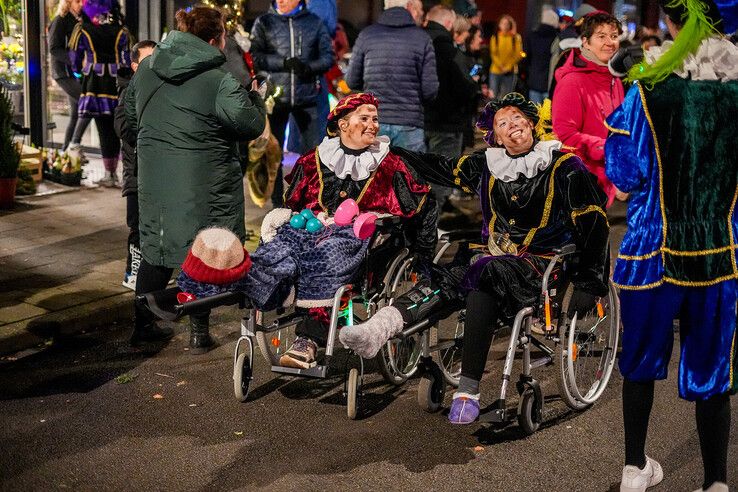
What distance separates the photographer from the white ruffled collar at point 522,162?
5.61 meters

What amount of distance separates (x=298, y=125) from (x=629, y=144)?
19.6 feet

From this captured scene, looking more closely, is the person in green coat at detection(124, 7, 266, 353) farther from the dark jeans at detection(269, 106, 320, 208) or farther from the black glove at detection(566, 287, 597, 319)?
the dark jeans at detection(269, 106, 320, 208)

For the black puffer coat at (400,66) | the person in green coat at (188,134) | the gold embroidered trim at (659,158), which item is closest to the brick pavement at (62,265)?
the person in green coat at (188,134)

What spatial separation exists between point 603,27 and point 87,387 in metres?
4.08

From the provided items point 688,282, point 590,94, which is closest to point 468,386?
point 688,282

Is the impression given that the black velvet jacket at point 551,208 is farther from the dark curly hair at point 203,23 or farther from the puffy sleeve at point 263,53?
the puffy sleeve at point 263,53

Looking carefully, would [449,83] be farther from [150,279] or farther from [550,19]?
[550,19]

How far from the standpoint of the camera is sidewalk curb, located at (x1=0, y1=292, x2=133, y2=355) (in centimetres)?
654

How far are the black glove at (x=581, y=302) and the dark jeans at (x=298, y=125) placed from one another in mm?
4793

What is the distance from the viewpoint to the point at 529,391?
208 inches

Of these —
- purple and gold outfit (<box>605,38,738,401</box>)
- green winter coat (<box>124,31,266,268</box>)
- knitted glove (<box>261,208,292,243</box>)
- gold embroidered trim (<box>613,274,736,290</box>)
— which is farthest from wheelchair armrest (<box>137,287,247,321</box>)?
gold embroidered trim (<box>613,274,736,290</box>)

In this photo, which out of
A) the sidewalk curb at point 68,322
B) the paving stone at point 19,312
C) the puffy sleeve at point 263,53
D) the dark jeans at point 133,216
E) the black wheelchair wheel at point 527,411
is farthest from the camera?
the puffy sleeve at point 263,53

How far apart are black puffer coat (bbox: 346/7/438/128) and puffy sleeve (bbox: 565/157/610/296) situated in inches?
146

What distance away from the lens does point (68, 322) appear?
684cm
